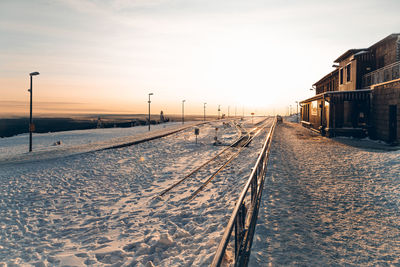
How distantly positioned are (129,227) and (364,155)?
1381 cm

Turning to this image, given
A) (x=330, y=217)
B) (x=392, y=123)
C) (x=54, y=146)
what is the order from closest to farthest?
(x=330, y=217)
(x=392, y=123)
(x=54, y=146)

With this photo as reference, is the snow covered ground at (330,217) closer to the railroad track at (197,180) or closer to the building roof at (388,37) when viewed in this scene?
the railroad track at (197,180)

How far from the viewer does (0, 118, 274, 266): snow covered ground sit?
5.81 m

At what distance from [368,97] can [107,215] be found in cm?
2446

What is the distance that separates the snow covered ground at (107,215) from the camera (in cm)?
581

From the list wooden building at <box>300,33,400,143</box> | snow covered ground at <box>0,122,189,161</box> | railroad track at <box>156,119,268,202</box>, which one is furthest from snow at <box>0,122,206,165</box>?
wooden building at <box>300,33,400,143</box>

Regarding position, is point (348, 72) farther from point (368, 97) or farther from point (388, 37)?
point (368, 97)

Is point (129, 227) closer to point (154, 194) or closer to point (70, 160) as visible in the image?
point (154, 194)

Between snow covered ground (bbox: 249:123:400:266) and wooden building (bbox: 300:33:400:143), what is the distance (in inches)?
375

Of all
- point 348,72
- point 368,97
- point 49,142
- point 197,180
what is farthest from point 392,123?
point 49,142

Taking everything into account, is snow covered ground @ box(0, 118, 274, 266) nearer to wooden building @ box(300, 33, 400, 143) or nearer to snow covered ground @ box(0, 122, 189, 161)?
snow covered ground @ box(0, 122, 189, 161)

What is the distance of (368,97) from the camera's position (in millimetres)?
22094

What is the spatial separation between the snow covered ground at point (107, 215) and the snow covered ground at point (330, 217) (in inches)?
55.0

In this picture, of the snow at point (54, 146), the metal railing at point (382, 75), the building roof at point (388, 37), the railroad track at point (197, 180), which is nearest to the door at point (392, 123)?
the metal railing at point (382, 75)
